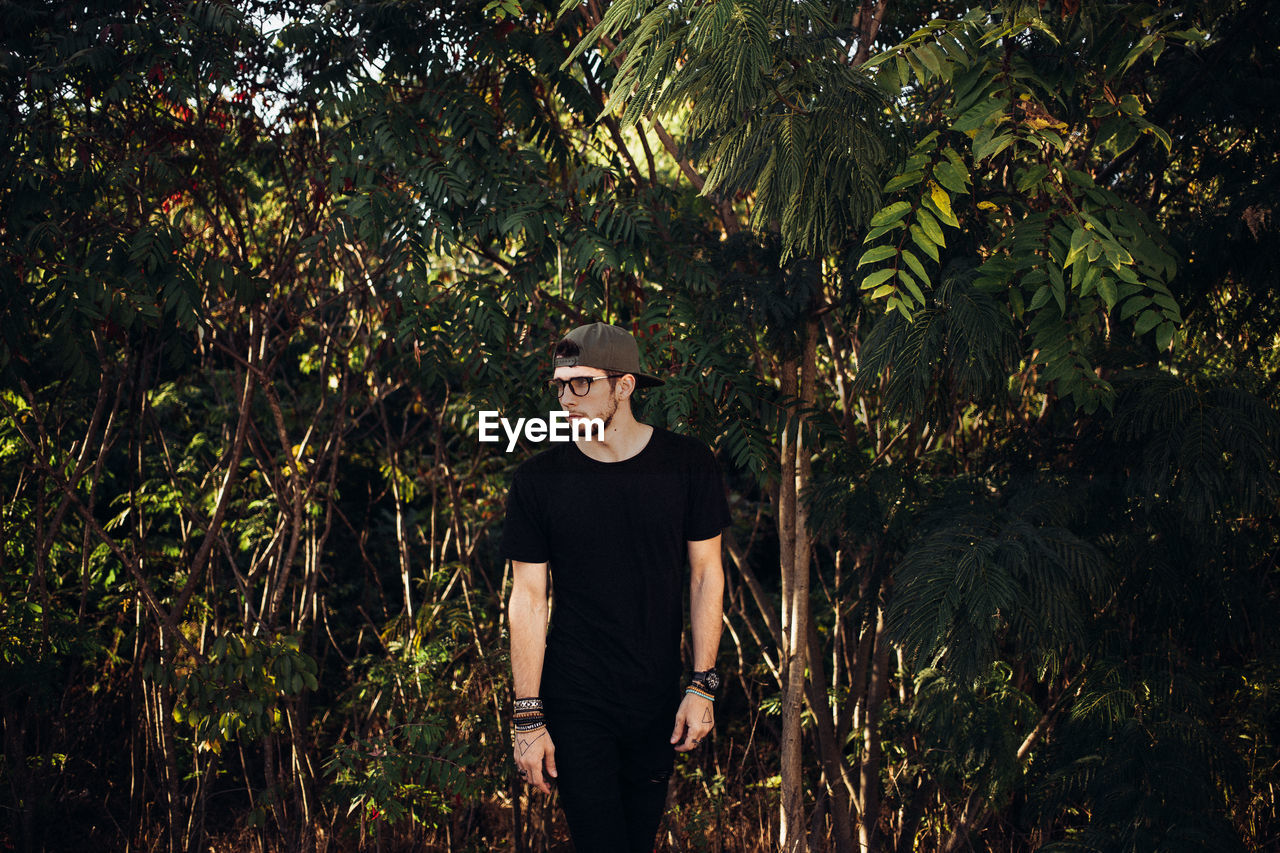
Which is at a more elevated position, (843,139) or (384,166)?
(384,166)

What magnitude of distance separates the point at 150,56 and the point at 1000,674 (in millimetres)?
3557

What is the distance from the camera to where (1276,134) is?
3.24 meters

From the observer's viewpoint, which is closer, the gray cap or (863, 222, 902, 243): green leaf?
the gray cap

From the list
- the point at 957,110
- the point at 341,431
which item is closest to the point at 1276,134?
the point at 957,110

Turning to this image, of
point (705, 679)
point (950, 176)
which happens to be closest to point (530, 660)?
point (705, 679)

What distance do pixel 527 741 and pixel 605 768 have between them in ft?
0.64

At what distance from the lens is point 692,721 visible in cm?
240

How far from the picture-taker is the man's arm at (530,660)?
A: 2.33 m

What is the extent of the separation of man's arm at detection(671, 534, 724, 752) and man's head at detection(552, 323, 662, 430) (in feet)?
1.30

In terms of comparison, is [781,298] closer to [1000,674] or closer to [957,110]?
[957,110]

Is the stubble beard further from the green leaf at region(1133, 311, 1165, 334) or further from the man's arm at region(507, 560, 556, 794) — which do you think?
the green leaf at region(1133, 311, 1165, 334)

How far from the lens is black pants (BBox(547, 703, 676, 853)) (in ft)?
7.75

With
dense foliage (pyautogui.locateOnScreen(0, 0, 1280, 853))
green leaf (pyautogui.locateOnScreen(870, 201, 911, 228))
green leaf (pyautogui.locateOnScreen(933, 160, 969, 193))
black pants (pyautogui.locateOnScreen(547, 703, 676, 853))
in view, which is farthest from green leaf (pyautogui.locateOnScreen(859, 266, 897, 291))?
black pants (pyautogui.locateOnScreen(547, 703, 676, 853))

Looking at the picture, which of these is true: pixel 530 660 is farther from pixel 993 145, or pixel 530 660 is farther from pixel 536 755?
pixel 993 145
